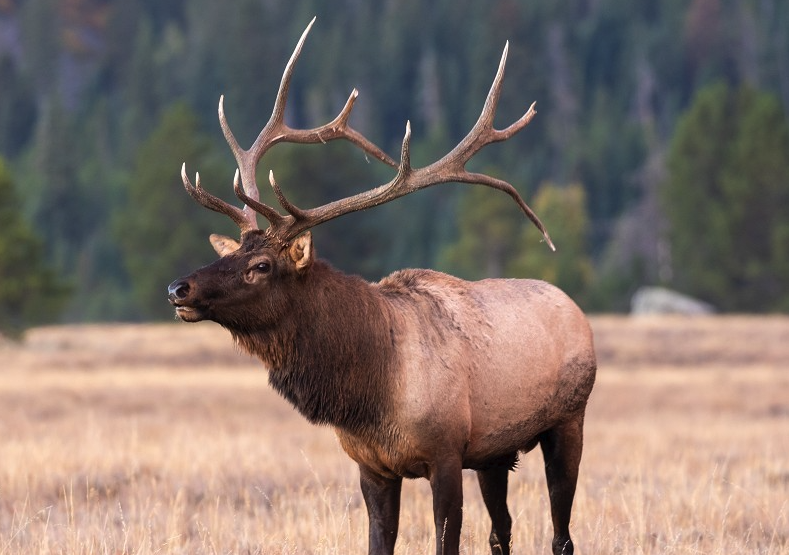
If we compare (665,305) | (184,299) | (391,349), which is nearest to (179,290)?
(184,299)

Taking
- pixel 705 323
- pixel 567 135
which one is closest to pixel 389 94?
pixel 567 135

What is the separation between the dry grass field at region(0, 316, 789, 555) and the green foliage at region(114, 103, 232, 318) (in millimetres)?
23953

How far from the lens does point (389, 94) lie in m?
100

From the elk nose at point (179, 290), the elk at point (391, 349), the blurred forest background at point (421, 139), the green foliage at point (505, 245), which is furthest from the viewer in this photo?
the green foliage at point (505, 245)

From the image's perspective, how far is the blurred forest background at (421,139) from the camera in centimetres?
5119

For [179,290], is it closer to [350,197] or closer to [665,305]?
[350,197]

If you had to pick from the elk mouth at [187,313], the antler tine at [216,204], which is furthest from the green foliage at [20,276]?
the elk mouth at [187,313]

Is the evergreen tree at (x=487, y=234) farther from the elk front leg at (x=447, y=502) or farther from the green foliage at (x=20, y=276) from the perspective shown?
the elk front leg at (x=447, y=502)

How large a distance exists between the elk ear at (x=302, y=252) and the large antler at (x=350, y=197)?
0.07 metres

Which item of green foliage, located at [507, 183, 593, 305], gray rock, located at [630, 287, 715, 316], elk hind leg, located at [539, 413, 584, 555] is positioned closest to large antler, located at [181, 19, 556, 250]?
elk hind leg, located at [539, 413, 584, 555]

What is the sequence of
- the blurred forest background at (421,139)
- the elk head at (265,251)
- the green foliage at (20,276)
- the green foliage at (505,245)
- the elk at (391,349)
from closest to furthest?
the elk head at (265,251) → the elk at (391,349) → the green foliage at (20,276) → the blurred forest background at (421,139) → the green foliage at (505,245)

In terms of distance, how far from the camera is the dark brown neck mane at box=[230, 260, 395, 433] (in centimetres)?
713

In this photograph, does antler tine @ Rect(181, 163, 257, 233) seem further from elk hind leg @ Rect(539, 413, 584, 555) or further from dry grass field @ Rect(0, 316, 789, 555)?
elk hind leg @ Rect(539, 413, 584, 555)

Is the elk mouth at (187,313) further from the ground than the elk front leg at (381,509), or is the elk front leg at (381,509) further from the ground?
the elk mouth at (187,313)
